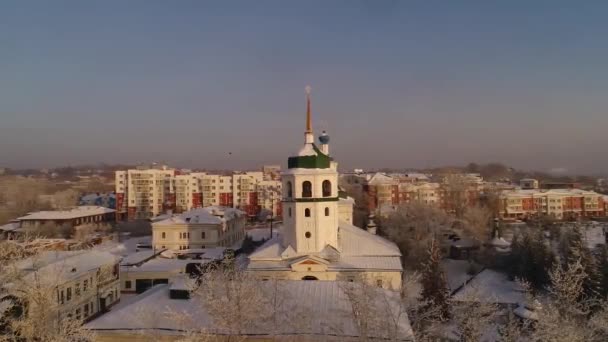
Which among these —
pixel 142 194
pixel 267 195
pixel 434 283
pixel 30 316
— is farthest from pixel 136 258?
pixel 267 195

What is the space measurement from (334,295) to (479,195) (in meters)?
51.9

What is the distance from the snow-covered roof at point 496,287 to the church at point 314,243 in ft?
12.0

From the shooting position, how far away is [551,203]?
207ft

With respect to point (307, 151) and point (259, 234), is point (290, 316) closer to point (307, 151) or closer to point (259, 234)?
point (307, 151)

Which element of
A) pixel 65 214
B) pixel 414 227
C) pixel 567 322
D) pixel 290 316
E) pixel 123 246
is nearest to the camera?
pixel 567 322

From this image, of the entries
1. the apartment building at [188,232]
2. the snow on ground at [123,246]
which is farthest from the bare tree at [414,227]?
the snow on ground at [123,246]

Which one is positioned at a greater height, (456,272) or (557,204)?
(557,204)

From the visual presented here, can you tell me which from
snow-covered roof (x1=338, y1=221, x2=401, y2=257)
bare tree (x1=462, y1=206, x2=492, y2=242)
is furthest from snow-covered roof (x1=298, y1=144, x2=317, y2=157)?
bare tree (x1=462, y1=206, x2=492, y2=242)

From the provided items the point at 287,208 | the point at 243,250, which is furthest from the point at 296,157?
the point at 243,250

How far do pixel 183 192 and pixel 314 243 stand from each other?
148ft

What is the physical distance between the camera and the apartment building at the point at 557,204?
62.8 meters

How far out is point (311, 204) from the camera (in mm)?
22109

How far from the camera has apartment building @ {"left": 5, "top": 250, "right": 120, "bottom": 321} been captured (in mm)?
19422

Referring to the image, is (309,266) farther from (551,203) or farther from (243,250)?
(551,203)
